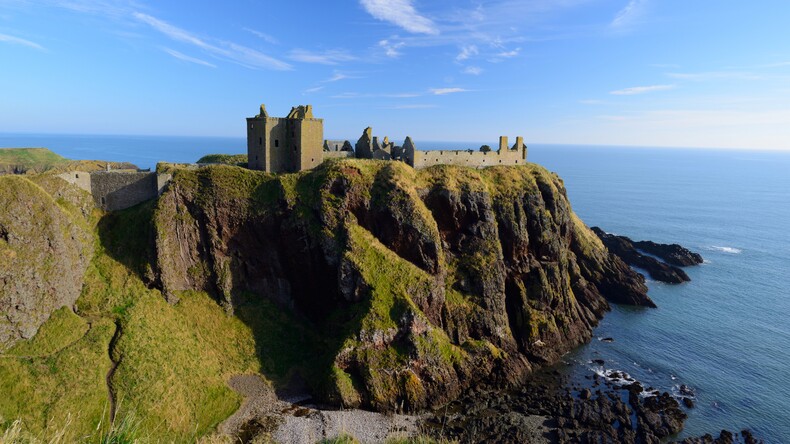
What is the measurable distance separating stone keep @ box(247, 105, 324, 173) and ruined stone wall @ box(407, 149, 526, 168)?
16.5m

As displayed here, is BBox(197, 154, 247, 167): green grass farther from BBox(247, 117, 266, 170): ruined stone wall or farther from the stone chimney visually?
the stone chimney

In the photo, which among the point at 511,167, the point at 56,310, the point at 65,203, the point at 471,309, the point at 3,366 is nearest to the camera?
the point at 3,366

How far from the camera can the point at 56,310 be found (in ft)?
158

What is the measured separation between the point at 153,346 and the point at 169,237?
1475cm

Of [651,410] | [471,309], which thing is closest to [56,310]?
[471,309]

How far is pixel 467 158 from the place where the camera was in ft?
257

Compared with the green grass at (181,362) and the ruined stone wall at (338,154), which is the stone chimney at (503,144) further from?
the green grass at (181,362)

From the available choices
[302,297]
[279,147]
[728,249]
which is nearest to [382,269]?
[302,297]

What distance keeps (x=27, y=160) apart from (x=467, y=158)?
10855 cm

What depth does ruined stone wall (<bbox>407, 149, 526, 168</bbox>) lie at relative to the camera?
73.7 meters

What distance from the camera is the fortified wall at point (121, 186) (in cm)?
6009

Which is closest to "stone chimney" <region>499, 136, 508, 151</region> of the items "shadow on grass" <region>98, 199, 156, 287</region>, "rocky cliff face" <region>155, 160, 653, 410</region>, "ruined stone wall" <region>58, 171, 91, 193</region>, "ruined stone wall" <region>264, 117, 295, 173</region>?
"rocky cliff face" <region>155, 160, 653, 410</region>

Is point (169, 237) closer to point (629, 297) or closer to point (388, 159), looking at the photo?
point (388, 159)

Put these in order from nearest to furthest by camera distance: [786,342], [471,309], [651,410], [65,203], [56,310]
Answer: [56,310] → [651,410] → [65,203] → [471,309] → [786,342]
